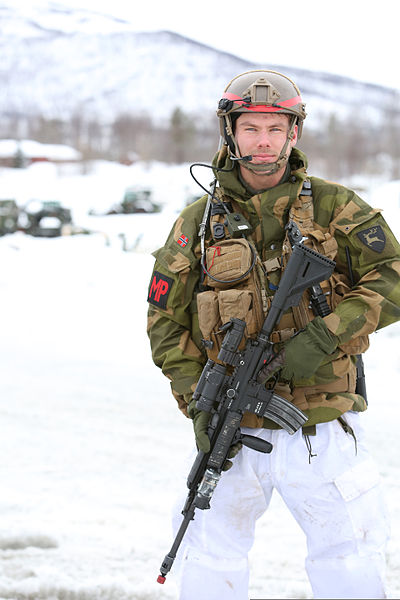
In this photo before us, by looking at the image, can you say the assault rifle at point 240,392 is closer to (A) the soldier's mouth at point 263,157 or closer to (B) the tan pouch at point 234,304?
(B) the tan pouch at point 234,304

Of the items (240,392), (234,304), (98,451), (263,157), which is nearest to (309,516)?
(240,392)

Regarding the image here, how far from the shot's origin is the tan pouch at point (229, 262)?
237 centimetres

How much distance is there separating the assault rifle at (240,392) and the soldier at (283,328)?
49mm

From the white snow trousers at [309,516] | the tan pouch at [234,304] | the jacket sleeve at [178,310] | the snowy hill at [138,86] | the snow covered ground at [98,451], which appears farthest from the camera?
the snowy hill at [138,86]

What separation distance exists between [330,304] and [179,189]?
38.9 meters

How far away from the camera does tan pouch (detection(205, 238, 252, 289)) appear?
2371 millimetres

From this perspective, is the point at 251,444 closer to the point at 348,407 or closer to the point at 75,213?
the point at 348,407

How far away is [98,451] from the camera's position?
5.20 m

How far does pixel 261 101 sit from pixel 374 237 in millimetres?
592

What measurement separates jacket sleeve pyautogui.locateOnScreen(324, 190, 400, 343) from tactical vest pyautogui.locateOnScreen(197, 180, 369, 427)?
6 centimetres

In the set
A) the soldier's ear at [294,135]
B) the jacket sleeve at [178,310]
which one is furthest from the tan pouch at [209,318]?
the soldier's ear at [294,135]

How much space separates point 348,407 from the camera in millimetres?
2412

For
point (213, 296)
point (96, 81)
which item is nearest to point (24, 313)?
point (213, 296)

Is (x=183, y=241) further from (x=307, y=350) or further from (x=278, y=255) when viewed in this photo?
(x=307, y=350)
